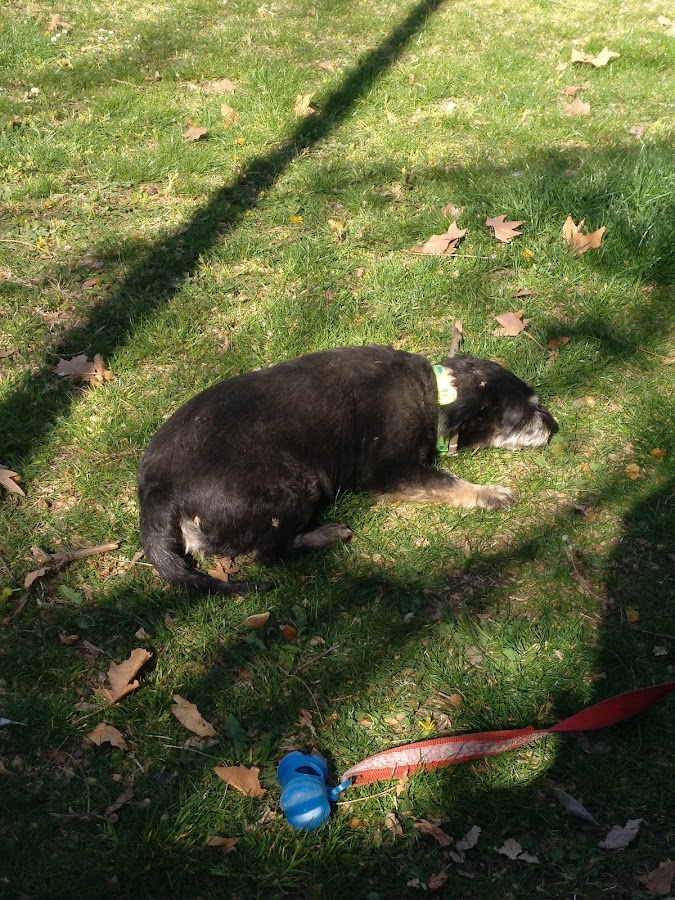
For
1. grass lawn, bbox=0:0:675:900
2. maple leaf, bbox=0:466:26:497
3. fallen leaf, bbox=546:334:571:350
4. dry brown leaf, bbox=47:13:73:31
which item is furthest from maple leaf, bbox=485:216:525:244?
dry brown leaf, bbox=47:13:73:31

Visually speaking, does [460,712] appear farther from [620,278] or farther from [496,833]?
[620,278]

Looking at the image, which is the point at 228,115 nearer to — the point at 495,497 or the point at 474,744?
the point at 495,497

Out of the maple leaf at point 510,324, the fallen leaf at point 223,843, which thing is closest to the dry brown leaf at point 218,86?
the maple leaf at point 510,324

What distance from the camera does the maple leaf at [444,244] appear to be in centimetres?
557

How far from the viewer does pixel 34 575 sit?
367 centimetres

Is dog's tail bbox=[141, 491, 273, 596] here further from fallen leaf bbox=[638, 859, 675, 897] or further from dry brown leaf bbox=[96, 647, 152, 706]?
fallen leaf bbox=[638, 859, 675, 897]

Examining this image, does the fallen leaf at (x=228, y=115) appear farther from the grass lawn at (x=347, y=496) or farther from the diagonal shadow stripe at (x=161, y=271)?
the diagonal shadow stripe at (x=161, y=271)

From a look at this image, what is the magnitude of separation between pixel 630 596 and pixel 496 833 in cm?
138

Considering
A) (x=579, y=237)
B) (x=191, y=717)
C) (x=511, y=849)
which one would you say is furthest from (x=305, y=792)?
(x=579, y=237)

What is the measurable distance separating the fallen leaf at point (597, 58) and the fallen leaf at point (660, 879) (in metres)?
7.53

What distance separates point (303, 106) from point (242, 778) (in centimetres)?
611

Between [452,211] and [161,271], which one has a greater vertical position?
[161,271]

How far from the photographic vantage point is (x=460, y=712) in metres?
3.18

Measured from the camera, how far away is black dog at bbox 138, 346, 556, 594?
3561 millimetres
